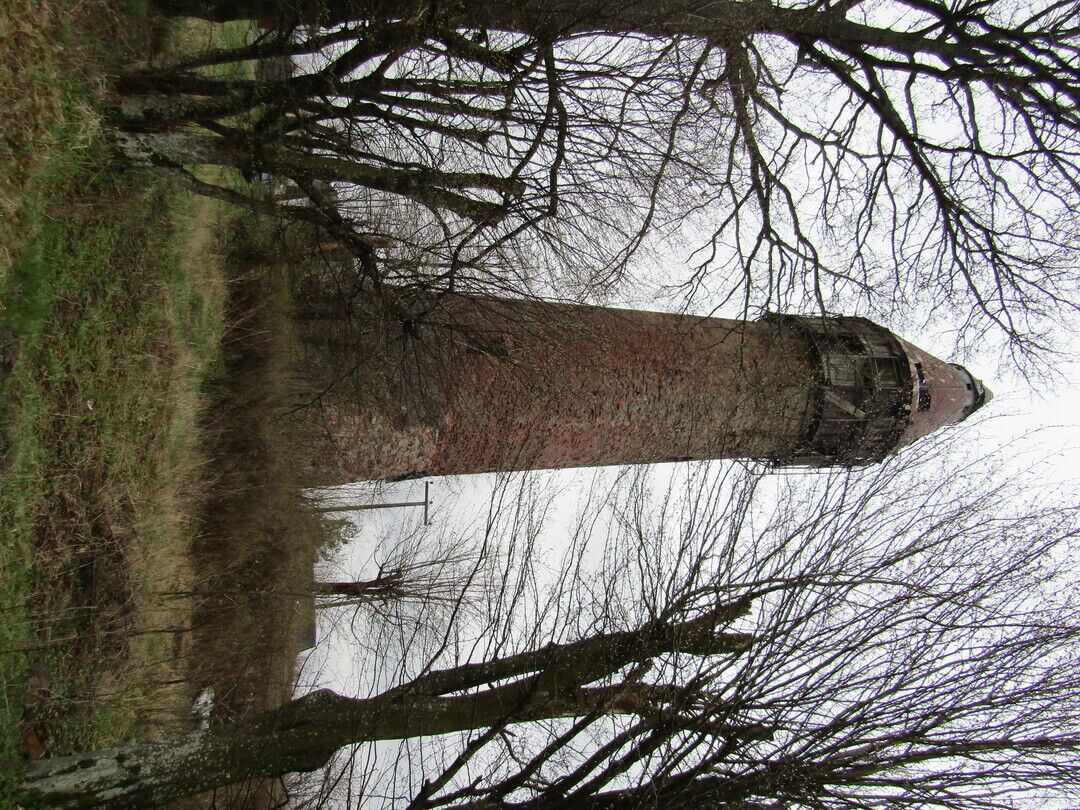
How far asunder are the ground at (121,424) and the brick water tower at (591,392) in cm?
95

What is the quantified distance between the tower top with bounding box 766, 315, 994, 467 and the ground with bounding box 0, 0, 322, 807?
445 cm

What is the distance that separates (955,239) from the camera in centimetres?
580

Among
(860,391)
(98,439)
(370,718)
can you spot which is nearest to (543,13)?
(98,439)

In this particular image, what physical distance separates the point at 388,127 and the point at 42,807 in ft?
13.1

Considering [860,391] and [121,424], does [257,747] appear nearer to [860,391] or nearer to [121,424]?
[121,424]

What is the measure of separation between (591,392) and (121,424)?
326 cm

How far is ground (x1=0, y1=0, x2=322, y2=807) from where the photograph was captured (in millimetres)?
3682

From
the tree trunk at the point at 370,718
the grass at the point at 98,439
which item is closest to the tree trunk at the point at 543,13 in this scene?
the grass at the point at 98,439

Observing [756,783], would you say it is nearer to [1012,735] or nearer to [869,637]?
[869,637]

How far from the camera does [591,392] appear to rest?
5.20 m

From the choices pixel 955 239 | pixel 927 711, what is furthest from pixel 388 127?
pixel 955 239

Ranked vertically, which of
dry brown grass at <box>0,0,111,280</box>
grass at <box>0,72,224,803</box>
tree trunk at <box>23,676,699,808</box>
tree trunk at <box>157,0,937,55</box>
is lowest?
tree trunk at <box>23,676,699,808</box>

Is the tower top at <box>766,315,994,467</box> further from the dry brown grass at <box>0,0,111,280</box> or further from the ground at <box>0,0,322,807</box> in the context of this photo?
the dry brown grass at <box>0,0,111,280</box>

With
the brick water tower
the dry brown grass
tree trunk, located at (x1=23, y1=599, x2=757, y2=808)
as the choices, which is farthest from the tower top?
the dry brown grass
